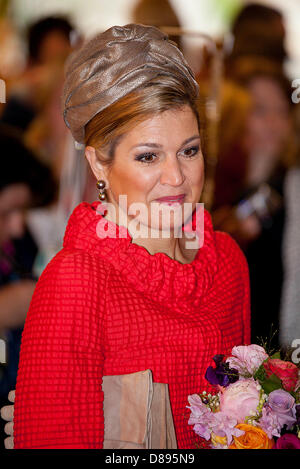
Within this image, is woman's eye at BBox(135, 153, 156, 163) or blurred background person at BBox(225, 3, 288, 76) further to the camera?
blurred background person at BBox(225, 3, 288, 76)

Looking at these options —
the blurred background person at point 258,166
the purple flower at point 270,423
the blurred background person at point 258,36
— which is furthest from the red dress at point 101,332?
the blurred background person at point 258,36

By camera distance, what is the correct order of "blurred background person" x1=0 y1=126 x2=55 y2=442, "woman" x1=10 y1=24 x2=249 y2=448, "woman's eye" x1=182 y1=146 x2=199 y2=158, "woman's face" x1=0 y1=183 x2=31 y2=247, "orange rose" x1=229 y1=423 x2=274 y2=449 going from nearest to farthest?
"orange rose" x1=229 y1=423 x2=274 y2=449
"woman" x1=10 y1=24 x2=249 y2=448
"woman's eye" x1=182 y1=146 x2=199 y2=158
"blurred background person" x1=0 y1=126 x2=55 y2=442
"woman's face" x1=0 y1=183 x2=31 y2=247

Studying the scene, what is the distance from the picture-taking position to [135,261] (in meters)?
1.36

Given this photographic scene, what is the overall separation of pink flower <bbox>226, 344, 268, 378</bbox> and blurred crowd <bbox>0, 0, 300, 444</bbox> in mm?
1138

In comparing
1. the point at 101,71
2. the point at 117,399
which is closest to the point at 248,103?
the point at 101,71

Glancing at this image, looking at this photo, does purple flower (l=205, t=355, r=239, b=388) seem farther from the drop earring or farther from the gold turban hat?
the gold turban hat

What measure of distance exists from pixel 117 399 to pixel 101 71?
671 mm

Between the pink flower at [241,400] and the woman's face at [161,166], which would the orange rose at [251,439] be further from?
the woman's face at [161,166]

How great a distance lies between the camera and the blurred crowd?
A: 259 centimetres

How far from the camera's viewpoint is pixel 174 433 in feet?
4.06

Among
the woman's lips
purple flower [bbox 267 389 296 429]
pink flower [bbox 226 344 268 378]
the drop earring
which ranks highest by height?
the drop earring

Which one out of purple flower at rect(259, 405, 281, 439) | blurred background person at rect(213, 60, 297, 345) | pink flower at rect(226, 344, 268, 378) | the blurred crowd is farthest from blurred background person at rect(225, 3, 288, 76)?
purple flower at rect(259, 405, 281, 439)

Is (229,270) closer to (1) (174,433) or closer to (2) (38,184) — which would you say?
(1) (174,433)

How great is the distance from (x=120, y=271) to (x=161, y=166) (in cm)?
25
